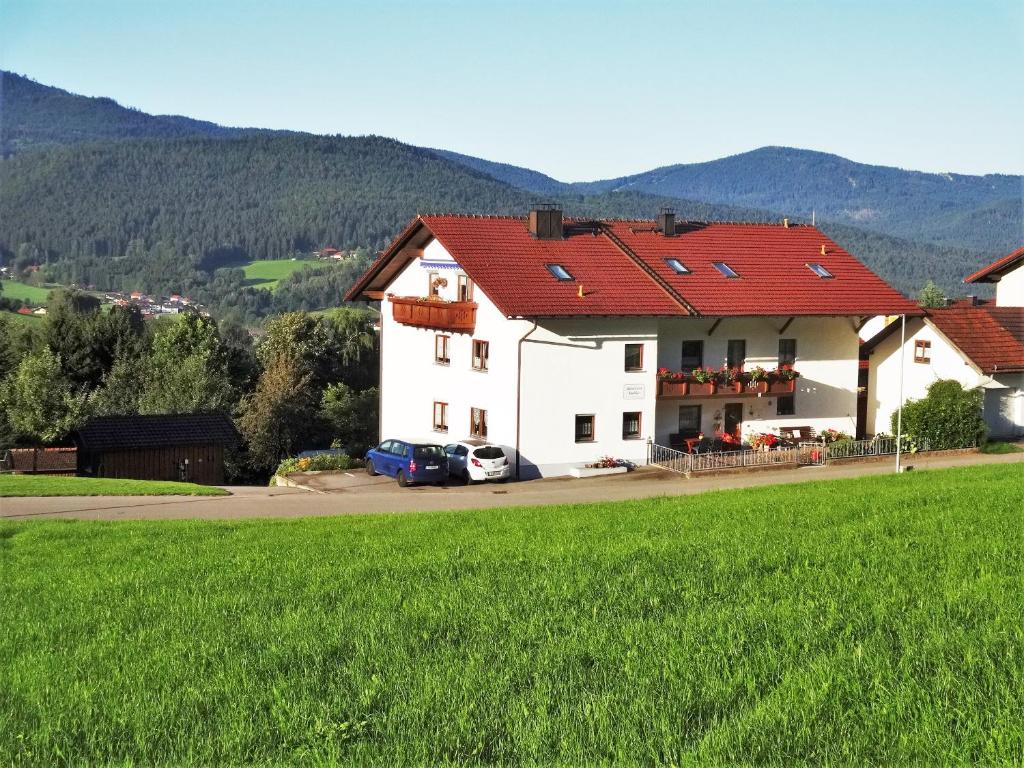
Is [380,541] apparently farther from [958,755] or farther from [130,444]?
[130,444]

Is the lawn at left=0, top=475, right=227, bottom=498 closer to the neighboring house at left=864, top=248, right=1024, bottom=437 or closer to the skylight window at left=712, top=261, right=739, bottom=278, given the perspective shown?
the skylight window at left=712, top=261, right=739, bottom=278

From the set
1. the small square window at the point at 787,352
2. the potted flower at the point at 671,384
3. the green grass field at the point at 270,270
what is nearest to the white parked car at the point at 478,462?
the potted flower at the point at 671,384

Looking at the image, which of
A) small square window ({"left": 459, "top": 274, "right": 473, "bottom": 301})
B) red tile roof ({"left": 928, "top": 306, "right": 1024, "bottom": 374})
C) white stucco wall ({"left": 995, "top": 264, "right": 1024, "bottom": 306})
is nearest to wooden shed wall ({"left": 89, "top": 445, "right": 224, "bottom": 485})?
small square window ({"left": 459, "top": 274, "right": 473, "bottom": 301})

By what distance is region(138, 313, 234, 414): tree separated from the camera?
60.3 metres

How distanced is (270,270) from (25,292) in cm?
6355

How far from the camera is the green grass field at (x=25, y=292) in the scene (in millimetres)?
119731

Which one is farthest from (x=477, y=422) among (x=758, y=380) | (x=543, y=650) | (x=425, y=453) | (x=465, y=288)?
(x=543, y=650)

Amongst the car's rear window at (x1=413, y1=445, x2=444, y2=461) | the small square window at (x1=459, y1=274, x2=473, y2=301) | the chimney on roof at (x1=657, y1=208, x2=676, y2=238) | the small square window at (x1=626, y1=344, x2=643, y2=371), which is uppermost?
the chimney on roof at (x1=657, y1=208, x2=676, y2=238)

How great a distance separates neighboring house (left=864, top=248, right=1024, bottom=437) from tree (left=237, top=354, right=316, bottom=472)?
102 feet

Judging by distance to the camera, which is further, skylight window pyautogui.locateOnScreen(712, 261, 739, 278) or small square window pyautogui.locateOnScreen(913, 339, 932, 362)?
small square window pyautogui.locateOnScreen(913, 339, 932, 362)

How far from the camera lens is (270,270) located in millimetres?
190125

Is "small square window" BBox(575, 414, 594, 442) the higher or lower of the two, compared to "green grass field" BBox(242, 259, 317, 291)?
lower

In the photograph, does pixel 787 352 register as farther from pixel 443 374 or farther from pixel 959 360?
pixel 443 374

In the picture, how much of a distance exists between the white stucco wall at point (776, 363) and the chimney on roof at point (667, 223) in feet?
16.1
